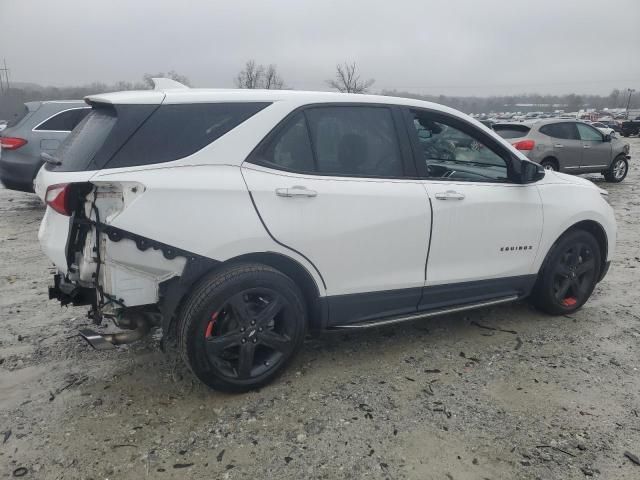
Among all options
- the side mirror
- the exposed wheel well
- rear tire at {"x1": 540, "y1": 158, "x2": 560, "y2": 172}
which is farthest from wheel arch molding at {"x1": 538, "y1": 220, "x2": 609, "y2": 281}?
rear tire at {"x1": 540, "y1": 158, "x2": 560, "y2": 172}

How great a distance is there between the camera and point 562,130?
12164mm

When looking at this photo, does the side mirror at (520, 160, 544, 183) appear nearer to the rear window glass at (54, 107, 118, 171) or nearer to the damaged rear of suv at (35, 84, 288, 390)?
the damaged rear of suv at (35, 84, 288, 390)

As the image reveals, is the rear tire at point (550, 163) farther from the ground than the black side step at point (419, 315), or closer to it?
farther from the ground

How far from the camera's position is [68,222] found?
2.81 metres

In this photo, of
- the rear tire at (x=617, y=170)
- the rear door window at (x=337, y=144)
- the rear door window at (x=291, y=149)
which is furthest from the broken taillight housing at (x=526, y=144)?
the rear door window at (x=291, y=149)

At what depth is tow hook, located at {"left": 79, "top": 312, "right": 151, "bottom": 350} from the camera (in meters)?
2.89

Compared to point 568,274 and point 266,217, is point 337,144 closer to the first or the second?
point 266,217

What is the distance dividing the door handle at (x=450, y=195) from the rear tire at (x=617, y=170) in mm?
11575

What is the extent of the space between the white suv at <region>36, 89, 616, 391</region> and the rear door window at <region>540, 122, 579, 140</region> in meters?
9.08

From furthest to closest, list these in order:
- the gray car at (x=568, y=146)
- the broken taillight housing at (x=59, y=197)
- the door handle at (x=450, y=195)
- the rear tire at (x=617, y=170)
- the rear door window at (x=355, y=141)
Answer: the rear tire at (x=617, y=170) < the gray car at (x=568, y=146) < the door handle at (x=450, y=195) < the rear door window at (x=355, y=141) < the broken taillight housing at (x=59, y=197)

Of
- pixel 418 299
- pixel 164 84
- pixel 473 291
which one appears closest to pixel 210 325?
pixel 418 299

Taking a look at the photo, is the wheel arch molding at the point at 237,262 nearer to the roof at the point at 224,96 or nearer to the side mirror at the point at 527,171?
the roof at the point at 224,96

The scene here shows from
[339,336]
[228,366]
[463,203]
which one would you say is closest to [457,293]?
[463,203]

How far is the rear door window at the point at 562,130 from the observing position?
11.9 m
